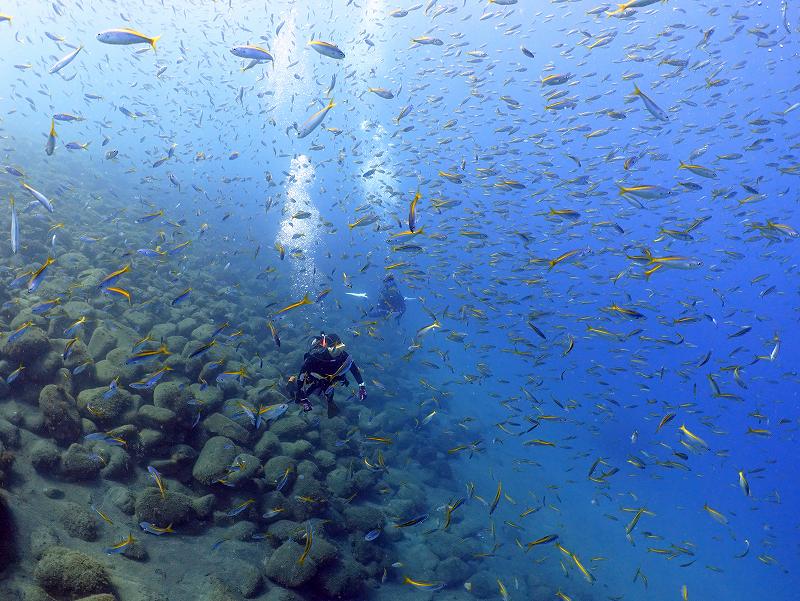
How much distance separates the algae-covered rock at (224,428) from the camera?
6164mm

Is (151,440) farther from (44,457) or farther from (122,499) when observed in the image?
(44,457)

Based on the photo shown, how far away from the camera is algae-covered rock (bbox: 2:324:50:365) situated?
5410 millimetres

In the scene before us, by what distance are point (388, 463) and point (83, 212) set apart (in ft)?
50.4

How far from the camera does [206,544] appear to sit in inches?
204

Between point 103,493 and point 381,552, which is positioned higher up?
point 103,493

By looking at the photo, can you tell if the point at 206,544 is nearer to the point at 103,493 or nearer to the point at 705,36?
the point at 103,493

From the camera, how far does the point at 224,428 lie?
244 inches

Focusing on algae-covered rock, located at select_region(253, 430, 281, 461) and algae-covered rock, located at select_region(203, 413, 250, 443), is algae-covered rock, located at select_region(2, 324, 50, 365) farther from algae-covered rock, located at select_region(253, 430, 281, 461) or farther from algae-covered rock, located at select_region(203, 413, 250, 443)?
algae-covered rock, located at select_region(253, 430, 281, 461)

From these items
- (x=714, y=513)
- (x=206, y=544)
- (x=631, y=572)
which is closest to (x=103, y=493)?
(x=206, y=544)

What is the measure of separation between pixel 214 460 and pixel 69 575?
7.76 feet

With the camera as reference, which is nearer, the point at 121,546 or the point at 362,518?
the point at 121,546

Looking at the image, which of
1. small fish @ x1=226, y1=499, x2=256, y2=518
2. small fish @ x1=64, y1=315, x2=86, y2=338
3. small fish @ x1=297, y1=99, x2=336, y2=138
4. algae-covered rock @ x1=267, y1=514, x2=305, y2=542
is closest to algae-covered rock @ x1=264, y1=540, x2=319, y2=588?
algae-covered rock @ x1=267, y1=514, x2=305, y2=542

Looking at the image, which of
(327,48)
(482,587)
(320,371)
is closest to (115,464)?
(320,371)

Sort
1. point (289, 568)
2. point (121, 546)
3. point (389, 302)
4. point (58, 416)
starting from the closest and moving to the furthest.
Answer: point (121, 546) < point (58, 416) < point (289, 568) < point (389, 302)
